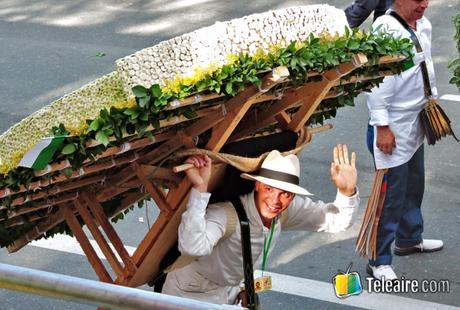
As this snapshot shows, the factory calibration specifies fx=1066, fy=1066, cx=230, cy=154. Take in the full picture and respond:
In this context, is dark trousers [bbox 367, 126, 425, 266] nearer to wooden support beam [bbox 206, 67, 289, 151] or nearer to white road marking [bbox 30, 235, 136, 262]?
white road marking [bbox 30, 235, 136, 262]

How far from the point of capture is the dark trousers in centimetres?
700

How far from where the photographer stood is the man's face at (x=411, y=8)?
6695 millimetres

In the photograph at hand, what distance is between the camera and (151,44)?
12039mm

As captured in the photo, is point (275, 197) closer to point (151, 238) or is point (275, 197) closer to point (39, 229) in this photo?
point (151, 238)

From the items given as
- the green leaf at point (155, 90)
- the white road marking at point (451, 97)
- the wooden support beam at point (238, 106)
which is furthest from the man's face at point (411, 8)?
the white road marking at point (451, 97)

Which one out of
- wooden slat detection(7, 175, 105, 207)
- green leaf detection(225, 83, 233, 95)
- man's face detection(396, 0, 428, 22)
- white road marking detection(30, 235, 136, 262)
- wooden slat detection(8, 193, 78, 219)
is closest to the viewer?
green leaf detection(225, 83, 233, 95)

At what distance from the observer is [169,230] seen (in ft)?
16.2

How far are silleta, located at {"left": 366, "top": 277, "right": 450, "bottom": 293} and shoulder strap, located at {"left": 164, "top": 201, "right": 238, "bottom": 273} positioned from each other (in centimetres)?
239

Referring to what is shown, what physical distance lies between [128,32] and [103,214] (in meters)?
7.58

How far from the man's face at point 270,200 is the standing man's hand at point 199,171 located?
1.08ft

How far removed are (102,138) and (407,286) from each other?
11.5ft

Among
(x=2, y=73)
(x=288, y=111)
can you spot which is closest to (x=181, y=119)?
(x=288, y=111)

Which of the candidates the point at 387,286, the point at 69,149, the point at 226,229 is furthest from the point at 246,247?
the point at 387,286

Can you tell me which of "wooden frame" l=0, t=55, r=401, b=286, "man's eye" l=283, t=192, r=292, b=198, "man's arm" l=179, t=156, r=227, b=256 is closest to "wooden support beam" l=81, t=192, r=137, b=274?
"wooden frame" l=0, t=55, r=401, b=286
